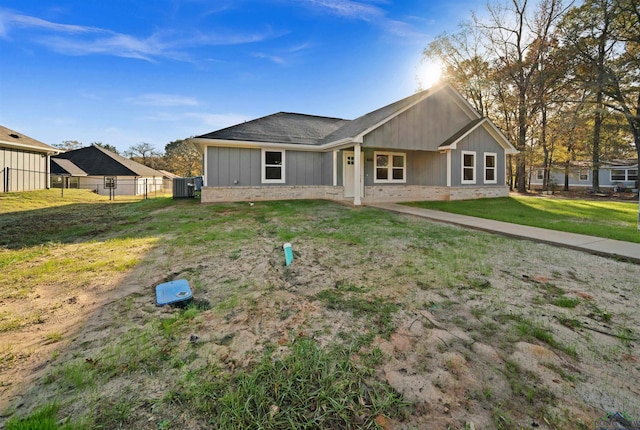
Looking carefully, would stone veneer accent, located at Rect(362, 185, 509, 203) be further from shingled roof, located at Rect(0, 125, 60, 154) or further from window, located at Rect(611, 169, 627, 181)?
window, located at Rect(611, 169, 627, 181)

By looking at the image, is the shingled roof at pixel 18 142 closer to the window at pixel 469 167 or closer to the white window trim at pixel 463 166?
the white window trim at pixel 463 166

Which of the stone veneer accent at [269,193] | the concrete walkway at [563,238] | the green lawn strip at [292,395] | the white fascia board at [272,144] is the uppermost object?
the white fascia board at [272,144]

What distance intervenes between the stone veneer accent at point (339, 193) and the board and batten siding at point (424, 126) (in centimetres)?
217

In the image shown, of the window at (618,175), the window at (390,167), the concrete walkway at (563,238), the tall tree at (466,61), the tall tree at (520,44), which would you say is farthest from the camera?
the window at (618,175)

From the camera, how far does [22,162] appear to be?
1688 cm

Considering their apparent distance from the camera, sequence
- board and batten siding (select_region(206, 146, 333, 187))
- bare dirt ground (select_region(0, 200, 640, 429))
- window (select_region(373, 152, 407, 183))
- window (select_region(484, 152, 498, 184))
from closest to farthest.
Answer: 1. bare dirt ground (select_region(0, 200, 640, 429))
2. board and batten siding (select_region(206, 146, 333, 187))
3. window (select_region(373, 152, 407, 183))
4. window (select_region(484, 152, 498, 184))

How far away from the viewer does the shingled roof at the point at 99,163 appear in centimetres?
2781

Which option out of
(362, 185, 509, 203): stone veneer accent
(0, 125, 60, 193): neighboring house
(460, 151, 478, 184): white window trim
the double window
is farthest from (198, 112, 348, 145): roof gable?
the double window

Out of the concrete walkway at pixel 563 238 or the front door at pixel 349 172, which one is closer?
the concrete walkway at pixel 563 238

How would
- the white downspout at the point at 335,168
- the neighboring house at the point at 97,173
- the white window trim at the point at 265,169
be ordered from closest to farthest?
1. the white window trim at the point at 265,169
2. the white downspout at the point at 335,168
3. the neighboring house at the point at 97,173

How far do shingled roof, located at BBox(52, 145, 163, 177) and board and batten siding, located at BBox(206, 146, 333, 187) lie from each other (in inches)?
829

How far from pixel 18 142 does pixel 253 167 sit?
1496cm

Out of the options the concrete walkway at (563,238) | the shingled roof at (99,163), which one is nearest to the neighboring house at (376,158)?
the concrete walkway at (563,238)

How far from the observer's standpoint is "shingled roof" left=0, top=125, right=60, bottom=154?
1543cm
